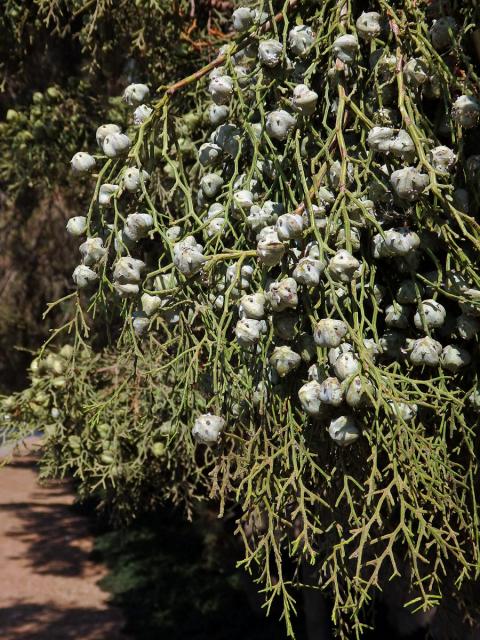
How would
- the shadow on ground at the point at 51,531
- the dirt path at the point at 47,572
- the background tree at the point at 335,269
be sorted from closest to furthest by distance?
the background tree at the point at 335,269, the dirt path at the point at 47,572, the shadow on ground at the point at 51,531

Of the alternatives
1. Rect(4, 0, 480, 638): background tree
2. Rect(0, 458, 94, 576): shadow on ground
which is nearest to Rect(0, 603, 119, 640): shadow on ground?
Rect(0, 458, 94, 576): shadow on ground

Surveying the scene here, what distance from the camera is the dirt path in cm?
758

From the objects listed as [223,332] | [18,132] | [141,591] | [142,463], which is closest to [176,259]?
[223,332]

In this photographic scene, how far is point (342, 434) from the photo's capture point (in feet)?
4.62


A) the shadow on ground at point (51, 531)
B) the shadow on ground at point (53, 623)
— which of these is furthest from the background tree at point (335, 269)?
the shadow on ground at point (51, 531)

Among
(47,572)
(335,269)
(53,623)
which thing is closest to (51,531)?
(47,572)

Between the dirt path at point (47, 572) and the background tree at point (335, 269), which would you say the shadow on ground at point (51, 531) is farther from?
the background tree at point (335, 269)

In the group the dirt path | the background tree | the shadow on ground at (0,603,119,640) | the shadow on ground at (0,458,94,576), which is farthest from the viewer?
the shadow on ground at (0,458,94,576)

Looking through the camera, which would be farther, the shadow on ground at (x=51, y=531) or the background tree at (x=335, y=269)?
the shadow on ground at (x=51, y=531)

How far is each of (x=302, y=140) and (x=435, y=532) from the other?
739 mm

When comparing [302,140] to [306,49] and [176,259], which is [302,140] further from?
[176,259]

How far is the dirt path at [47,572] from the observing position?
24.9ft

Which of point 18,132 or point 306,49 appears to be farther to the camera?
point 18,132

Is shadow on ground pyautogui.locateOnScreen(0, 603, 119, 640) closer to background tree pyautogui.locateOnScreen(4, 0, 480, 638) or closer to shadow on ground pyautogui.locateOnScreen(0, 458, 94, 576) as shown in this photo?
shadow on ground pyautogui.locateOnScreen(0, 458, 94, 576)
